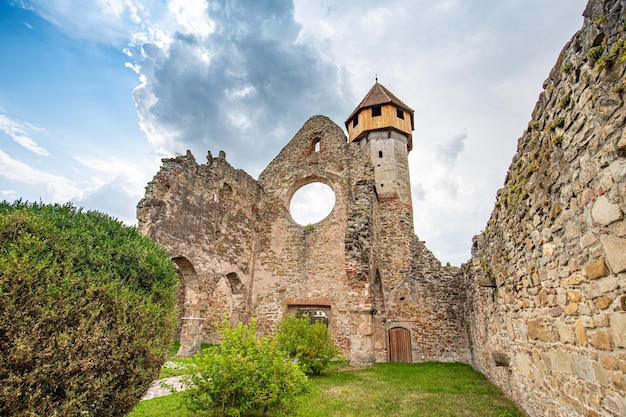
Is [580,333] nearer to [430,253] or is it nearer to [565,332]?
[565,332]

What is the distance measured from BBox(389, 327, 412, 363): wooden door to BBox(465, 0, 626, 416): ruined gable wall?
8022 millimetres

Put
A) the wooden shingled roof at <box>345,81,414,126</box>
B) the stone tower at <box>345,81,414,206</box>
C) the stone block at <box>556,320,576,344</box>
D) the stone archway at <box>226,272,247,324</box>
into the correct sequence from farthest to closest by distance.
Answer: the wooden shingled roof at <box>345,81,414,126</box> < the stone tower at <box>345,81,414,206</box> < the stone archway at <box>226,272,247,324</box> < the stone block at <box>556,320,576,344</box>

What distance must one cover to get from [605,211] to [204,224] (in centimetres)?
1186

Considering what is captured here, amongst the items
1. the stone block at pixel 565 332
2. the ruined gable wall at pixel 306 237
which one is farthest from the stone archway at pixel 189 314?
the stone block at pixel 565 332

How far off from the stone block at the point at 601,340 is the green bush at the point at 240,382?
3170 millimetres

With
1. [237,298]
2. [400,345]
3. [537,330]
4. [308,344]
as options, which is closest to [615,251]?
[537,330]

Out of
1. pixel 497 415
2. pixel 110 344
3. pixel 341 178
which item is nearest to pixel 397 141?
pixel 341 178

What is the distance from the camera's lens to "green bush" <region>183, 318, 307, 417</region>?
4.18m

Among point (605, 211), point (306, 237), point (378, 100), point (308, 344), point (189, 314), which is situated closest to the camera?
point (605, 211)

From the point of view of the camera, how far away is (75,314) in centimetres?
296

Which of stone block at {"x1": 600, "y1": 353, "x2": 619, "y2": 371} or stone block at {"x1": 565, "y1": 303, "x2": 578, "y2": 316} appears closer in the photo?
stone block at {"x1": 600, "y1": 353, "x2": 619, "y2": 371}

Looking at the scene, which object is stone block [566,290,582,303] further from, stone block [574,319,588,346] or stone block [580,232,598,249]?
stone block [580,232,598,249]

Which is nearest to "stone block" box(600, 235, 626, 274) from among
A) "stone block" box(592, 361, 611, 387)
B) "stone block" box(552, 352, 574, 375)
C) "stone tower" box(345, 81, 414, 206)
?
"stone block" box(592, 361, 611, 387)

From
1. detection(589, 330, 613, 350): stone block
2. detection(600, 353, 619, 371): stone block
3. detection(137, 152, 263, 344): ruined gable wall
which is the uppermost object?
detection(137, 152, 263, 344): ruined gable wall
